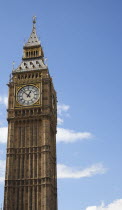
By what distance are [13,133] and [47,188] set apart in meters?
12.3

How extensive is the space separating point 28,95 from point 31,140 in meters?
8.64

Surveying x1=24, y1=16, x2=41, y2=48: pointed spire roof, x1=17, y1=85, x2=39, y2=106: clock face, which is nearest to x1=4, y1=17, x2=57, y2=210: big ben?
x1=17, y1=85, x2=39, y2=106: clock face

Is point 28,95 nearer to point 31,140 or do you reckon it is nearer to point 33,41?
point 31,140

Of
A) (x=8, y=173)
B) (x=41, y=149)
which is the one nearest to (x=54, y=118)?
(x=41, y=149)

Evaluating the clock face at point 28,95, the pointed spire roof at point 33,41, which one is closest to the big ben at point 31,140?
the clock face at point 28,95

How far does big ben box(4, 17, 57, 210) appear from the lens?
65.6m

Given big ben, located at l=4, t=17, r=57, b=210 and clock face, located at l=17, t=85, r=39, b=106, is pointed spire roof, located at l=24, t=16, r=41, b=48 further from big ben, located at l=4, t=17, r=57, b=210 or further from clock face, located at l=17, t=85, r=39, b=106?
clock face, located at l=17, t=85, r=39, b=106

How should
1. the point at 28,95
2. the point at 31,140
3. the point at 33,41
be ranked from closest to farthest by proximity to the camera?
the point at 31,140 < the point at 28,95 < the point at 33,41

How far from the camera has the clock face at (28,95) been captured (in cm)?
7281

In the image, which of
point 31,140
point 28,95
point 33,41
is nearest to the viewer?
point 31,140

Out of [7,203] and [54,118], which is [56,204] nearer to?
[7,203]

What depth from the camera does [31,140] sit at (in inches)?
2761

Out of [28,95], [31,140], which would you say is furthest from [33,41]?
[31,140]

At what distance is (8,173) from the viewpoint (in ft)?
221
